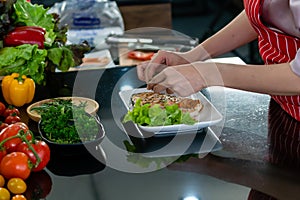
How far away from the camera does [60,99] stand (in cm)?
186

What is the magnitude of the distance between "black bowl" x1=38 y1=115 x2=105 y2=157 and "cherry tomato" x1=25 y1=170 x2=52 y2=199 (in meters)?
0.09

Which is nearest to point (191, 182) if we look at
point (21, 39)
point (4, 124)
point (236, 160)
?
point (236, 160)

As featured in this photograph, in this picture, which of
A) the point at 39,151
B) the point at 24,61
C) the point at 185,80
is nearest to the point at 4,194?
the point at 39,151

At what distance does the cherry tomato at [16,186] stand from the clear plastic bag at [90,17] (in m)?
2.19

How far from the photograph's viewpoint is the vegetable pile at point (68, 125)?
5.08 feet

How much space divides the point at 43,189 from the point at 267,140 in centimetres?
60

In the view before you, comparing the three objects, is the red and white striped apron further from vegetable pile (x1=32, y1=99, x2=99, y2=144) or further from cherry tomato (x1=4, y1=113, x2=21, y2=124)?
cherry tomato (x1=4, y1=113, x2=21, y2=124)

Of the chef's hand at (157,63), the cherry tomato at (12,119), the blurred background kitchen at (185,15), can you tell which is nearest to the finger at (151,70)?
the chef's hand at (157,63)

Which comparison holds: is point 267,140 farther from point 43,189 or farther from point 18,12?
point 18,12

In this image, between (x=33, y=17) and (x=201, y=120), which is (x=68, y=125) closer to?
(x=201, y=120)

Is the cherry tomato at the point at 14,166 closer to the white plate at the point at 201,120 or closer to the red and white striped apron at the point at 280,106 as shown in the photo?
the white plate at the point at 201,120

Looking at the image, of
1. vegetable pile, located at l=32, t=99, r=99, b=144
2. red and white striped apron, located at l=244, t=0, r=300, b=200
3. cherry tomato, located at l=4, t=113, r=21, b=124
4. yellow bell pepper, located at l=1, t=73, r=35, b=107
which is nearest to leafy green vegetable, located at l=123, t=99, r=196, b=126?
vegetable pile, located at l=32, t=99, r=99, b=144

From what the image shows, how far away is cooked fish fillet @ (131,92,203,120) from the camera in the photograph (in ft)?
5.45

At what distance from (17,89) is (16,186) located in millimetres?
588
